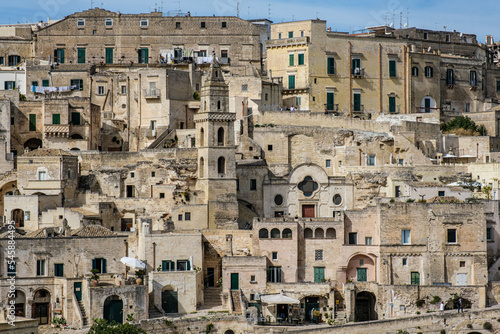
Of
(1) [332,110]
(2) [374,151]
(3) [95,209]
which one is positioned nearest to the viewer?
(3) [95,209]

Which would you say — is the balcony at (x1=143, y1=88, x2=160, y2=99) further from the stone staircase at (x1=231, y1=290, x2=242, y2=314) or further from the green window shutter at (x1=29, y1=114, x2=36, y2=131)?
the stone staircase at (x1=231, y1=290, x2=242, y2=314)

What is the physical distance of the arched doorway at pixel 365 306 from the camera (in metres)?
57.9

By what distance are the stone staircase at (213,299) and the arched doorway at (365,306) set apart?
7448 millimetres

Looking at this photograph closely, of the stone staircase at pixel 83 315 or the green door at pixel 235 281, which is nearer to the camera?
the stone staircase at pixel 83 315

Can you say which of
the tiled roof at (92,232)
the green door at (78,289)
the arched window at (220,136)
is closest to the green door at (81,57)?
the arched window at (220,136)

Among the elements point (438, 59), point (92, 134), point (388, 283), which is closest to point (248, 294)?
point (388, 283)

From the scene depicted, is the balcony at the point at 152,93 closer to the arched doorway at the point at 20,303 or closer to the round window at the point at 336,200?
the round window at the point at 336,200

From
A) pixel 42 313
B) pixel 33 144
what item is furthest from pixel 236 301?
pixel 33 144

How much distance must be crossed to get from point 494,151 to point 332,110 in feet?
37.9

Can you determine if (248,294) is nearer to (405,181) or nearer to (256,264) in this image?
(256,264)

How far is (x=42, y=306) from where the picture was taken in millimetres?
56000

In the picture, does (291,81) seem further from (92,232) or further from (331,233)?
(92,232)

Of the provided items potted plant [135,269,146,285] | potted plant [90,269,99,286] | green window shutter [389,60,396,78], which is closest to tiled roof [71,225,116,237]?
potted plant [90,269,99,286]

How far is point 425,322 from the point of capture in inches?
2172
